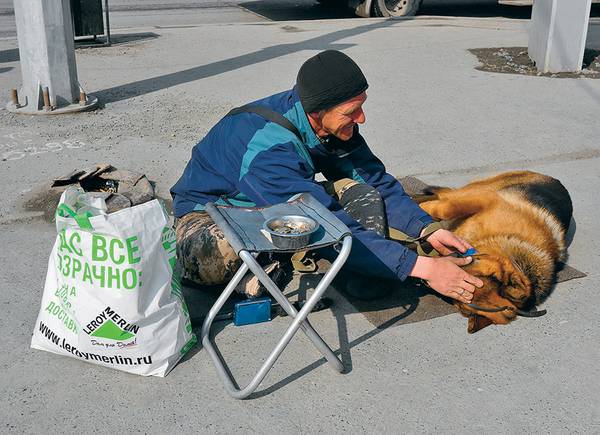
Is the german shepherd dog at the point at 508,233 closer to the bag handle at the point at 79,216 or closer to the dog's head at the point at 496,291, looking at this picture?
the dog's head at the point at 496,291

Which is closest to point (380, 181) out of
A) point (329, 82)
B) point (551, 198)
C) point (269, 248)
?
point (329, 82)

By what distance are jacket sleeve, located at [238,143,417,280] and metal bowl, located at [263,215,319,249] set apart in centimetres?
32

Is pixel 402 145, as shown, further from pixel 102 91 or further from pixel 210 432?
pixel 210 432

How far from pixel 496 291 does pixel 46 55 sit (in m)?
4.92

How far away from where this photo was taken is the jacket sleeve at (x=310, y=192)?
10.00 ft

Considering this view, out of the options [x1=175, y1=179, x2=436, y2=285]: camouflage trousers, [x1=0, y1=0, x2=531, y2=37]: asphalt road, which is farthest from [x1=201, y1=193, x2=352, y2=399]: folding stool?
[x1=0, y1=0, x2=531, y2=37]: asphalt road

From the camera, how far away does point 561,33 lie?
8.39 m

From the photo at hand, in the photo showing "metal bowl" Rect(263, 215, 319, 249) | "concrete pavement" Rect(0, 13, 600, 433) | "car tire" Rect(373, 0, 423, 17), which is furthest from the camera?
"car tire" Rect(373, 0, 423, 17)

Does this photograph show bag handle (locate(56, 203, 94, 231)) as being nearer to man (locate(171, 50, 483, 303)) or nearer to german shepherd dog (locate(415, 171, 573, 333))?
man (locate(171, 50, 483, 303))

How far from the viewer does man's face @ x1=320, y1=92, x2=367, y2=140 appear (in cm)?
319

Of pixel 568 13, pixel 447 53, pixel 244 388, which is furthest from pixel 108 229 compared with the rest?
pixel 447 53

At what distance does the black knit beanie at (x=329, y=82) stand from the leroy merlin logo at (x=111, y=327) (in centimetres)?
125

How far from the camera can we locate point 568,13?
838 cm

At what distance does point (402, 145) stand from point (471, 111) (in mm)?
1444
